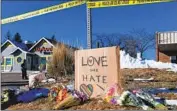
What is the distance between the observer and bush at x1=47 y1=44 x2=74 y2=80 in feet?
41.5

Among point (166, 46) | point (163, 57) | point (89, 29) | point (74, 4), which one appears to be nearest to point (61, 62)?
point (74, 4)

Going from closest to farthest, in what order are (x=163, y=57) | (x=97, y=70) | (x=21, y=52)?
1. (x=97, y=70)
2. (x=163, y=57)
3. (x=21, y=52)

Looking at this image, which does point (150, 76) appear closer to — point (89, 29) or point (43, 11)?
point (43, 11)

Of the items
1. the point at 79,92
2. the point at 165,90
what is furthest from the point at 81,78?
the point at 165,90

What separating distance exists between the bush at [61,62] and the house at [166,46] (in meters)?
3.06

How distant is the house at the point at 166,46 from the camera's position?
1402 cm

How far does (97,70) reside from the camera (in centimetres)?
892

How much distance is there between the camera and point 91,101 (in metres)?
8.71

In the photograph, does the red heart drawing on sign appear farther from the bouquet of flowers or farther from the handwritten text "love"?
the handwritten text "love"

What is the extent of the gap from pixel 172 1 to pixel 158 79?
11.3 ft

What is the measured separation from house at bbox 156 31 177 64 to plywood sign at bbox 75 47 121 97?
15.3ft

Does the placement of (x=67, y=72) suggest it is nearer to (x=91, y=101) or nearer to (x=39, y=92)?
(x=39, y=92)

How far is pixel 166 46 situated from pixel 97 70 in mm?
7059

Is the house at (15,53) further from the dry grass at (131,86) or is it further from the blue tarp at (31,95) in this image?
the blue tarp at (31,95)
